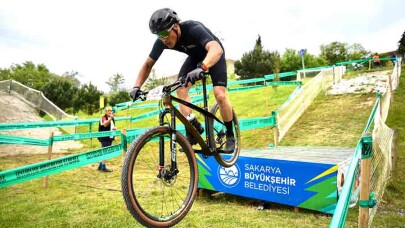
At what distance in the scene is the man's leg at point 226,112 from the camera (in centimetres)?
376

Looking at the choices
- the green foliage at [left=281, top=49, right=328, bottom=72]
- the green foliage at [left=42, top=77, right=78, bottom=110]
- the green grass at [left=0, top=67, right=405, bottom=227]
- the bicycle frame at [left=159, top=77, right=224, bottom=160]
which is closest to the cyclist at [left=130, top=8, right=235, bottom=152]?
the bicycle frame at [left=159, top=77, right=224, bottom=160]

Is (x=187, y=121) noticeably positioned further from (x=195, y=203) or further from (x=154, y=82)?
(x=154, y=82)

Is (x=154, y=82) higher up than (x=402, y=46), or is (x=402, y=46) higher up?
(x=402, y=46)

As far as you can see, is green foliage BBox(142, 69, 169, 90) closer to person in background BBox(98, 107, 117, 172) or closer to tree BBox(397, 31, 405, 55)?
person in background BBox(98, 107, 117, 172)

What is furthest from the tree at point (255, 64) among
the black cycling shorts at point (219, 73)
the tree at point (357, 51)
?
the tree at point (357, 51)

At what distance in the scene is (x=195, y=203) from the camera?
7992 millimetres

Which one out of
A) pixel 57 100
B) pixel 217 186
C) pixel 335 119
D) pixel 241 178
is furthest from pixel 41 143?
pixel 57 100

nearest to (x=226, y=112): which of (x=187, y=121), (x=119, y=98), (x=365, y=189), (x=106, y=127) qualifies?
(x=187, y=121)

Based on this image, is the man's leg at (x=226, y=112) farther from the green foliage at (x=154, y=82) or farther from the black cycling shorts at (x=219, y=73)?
the green foliage at (x=154, y=82)

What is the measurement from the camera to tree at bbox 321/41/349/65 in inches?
3255

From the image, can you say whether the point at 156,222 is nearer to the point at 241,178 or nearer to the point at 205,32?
the point at 205,32

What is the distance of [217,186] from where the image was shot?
7.86m

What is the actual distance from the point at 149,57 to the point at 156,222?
74.5 inches

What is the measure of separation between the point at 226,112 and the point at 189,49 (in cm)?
103
